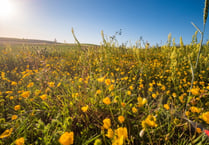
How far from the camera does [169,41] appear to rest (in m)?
4.02

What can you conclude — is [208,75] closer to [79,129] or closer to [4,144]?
[79,129]

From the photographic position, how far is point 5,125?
108cm

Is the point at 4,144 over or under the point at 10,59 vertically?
under

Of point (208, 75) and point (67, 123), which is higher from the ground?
point (208, 75)

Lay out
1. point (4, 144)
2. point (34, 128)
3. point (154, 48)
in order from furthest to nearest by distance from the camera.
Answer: point (154, 48) → point (34, 128) → point (4, 144)

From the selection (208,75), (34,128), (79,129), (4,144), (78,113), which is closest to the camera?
(4,144)

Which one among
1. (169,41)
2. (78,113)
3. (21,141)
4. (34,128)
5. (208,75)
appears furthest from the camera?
(169,41)

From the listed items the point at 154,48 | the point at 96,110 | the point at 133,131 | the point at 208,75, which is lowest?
the point at 133,131

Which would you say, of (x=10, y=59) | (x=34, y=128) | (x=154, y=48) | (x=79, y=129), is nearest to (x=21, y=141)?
(x=34, y=128)

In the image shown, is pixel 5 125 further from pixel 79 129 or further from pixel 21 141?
pixel 79 129

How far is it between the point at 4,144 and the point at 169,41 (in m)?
4.90

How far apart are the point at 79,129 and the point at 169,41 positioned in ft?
14.3

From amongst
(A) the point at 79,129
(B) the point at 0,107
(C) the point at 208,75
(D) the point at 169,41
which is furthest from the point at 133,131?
(D) the point at 169,41

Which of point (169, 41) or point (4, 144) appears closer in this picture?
point (4, 144)
